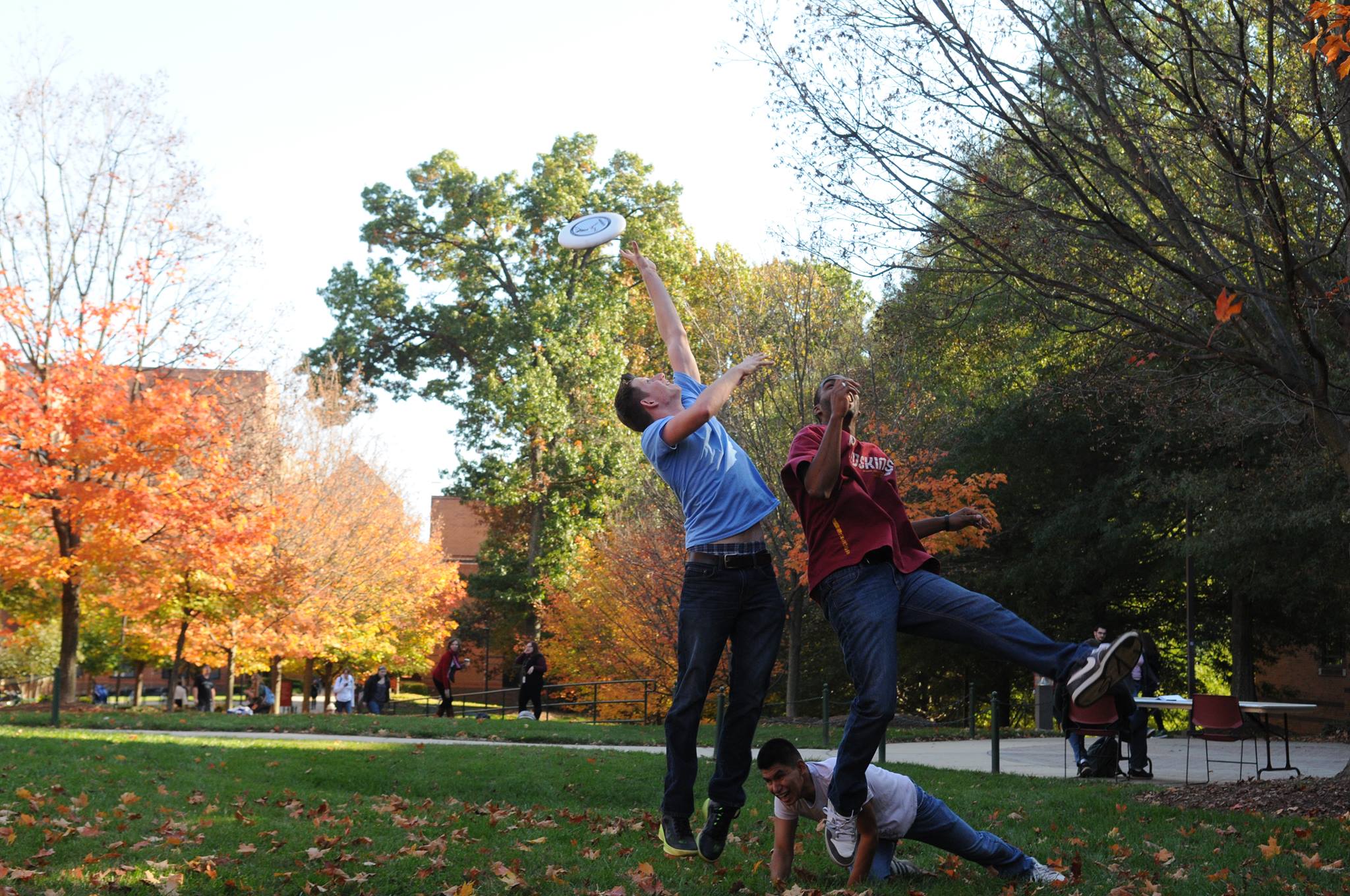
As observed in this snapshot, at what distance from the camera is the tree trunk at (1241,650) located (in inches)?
971

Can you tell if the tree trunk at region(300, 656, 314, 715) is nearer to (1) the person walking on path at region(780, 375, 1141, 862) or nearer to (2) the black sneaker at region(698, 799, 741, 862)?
(2) the black sneaker at region(698, 799, 741, 862)

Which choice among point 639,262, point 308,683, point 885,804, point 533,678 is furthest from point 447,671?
point 885,804

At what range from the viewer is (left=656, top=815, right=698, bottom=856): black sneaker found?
5.52 metres

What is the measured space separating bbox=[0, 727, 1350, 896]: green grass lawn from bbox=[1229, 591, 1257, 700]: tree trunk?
1617 cm

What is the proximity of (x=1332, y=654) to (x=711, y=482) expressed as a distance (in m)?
28.7

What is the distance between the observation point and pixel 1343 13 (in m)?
5.76

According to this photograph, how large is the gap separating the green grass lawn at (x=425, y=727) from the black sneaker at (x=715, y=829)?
1031 cm

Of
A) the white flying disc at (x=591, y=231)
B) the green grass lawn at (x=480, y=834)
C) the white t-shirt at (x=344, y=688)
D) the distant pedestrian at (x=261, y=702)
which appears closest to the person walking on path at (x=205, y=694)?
the distant pedestrian at (x=261, y=702)

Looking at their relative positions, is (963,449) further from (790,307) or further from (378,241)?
(378,241)

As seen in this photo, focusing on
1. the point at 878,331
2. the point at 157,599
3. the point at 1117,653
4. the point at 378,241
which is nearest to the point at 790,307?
the point at 878,331

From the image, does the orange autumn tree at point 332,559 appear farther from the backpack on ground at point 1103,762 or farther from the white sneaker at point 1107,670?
the white sneaker at point 1107,670

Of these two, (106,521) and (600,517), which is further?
(600,517)

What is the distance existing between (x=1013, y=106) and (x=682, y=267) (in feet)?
104

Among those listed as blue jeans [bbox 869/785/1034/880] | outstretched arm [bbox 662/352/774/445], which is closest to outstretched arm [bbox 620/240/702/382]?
outstretched arm [bbox 662/352/774/445]
